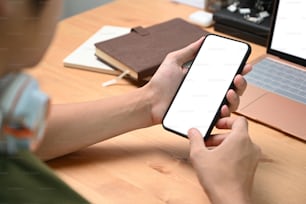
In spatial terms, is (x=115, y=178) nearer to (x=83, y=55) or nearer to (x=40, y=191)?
(x=40, y=191)

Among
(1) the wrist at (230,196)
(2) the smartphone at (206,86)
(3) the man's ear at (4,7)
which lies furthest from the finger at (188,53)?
(3) the man's ear at (4,7)

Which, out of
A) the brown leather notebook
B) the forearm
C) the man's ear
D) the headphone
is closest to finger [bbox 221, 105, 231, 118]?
the forearm

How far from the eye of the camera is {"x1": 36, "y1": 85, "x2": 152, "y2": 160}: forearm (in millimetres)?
871

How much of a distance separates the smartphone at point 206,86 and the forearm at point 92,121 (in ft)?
0.20

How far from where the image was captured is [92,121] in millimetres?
898

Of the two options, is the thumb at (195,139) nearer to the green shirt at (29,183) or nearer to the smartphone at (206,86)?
the smartphone at (206,86)

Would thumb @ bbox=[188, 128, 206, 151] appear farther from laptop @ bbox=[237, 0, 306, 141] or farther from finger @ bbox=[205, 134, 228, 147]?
laptop @ bbox=[237, 0, 306, 141]

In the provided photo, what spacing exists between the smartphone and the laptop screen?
178mm

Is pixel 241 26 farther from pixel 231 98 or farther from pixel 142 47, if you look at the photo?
pixel 231 98

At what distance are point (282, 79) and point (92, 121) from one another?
399 millimetres

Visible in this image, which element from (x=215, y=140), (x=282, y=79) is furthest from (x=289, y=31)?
(x=215, y=140)

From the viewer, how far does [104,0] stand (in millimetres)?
1854

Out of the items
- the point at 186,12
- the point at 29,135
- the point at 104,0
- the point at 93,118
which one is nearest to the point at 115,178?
the point at 93,118

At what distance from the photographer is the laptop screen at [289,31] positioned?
104 centimetres
